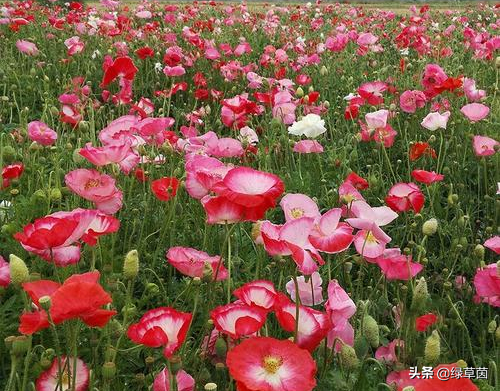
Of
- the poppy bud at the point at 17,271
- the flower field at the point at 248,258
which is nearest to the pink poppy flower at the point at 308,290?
the flower field at the point at 248,258

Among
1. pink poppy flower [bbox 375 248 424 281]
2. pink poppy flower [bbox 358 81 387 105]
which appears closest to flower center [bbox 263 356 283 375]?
pink poppy flower [bbox 375 248 424 281]

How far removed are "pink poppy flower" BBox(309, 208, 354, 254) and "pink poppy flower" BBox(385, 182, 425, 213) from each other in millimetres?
533

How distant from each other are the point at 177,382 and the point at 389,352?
495mm

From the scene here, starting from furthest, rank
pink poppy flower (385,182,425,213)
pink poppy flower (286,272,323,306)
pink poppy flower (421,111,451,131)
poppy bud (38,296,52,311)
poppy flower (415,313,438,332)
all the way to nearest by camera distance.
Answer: pink poppy flower (421,111,451,131) < pink poppy flower (385,182,425,213) < pink poppy flower (286,272,323,306) < poppy flower (415,313,438,332) < poppy bud (38,296,52,311)

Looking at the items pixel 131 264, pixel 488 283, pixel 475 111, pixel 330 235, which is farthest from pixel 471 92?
pixel 131 264

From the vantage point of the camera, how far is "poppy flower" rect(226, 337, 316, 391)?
3.50 feet

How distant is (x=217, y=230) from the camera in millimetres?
2176

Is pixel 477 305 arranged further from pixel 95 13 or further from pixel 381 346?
pixel 95 13

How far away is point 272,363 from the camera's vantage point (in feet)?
3.59

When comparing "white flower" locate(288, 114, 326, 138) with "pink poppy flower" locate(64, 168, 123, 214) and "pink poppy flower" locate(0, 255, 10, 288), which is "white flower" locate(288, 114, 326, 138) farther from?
"pink poppy flower" locate(0, 255, 10, 288)

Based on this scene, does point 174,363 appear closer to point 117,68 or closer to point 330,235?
point 330,235

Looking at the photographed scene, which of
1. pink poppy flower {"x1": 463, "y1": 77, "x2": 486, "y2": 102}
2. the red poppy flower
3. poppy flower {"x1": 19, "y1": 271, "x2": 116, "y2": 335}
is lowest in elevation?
pink poppy flower {"x1": 463, "y1": 77, "x2": 486, "y2": 102}

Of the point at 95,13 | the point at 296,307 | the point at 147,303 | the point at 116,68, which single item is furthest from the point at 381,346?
the point at 95,13

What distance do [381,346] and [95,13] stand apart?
20.4 ft
